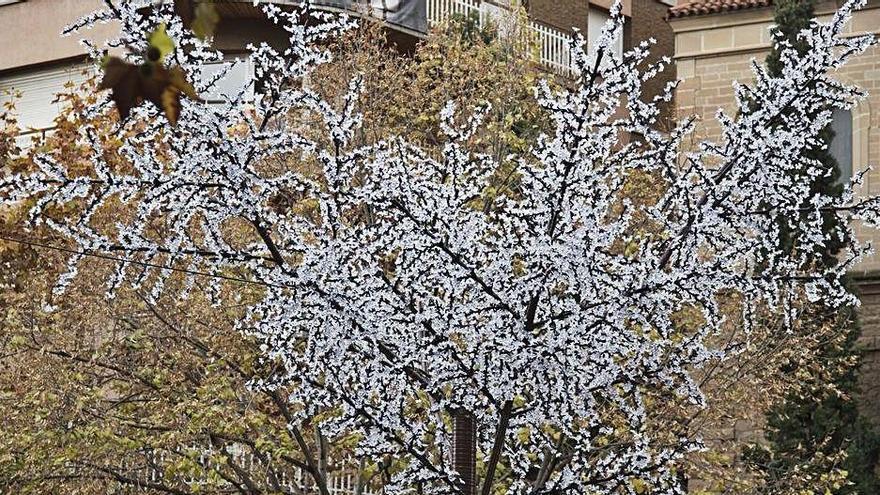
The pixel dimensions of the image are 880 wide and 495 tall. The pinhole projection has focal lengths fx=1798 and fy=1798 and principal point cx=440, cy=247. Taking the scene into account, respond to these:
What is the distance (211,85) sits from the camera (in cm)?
948

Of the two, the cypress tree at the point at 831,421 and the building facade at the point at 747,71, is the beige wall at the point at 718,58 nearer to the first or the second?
the building facade at the point at 747,71

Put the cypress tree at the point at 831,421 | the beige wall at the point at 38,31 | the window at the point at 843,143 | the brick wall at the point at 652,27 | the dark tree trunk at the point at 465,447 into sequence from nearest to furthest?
the dark tree trunk at the point at 465,447 < the cypress tree at the point at 831,421 < the window at the point at 843,143 < the beige wall at the point at 38,31 < the brick wall at the point at 652,27

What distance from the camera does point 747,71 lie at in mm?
27234

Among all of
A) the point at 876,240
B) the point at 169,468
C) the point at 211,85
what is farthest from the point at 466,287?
the point at 876,240

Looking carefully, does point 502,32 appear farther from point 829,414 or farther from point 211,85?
point 211,85

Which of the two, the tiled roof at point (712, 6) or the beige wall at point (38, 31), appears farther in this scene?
the beige wall at point (38, 31)

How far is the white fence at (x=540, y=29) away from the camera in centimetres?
2663

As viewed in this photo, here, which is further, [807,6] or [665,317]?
[807,6]

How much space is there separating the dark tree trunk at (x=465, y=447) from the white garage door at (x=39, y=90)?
57.2 feet

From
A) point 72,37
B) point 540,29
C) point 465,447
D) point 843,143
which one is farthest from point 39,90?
point 465,447

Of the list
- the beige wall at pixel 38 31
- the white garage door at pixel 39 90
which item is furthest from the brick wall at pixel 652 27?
the white garage door at pixel 39 90

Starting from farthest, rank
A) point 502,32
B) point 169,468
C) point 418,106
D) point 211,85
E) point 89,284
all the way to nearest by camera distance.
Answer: point 502,32, point 418,106, point 89,284, point 169,468, point 211,85

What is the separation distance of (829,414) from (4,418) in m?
9.64

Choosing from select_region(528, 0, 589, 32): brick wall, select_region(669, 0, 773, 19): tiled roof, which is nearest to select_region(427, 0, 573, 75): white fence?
select_region(528, 0, 589, 32): brick wall
